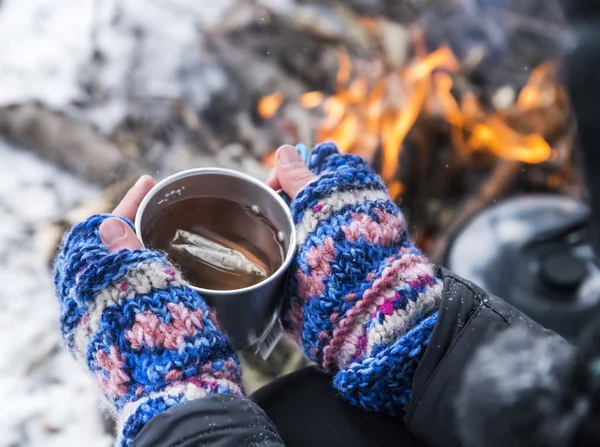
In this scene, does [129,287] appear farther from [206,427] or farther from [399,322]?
[399,322]

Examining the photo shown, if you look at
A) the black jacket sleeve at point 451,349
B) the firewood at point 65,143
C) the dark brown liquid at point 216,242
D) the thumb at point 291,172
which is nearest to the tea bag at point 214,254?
the dark brown liquid at point 216,242

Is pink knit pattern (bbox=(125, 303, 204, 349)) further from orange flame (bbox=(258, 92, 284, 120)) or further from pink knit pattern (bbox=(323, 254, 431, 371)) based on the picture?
orange flame (bbox=(258, 92, 284, 120))

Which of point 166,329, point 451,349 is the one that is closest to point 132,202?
point 166,329

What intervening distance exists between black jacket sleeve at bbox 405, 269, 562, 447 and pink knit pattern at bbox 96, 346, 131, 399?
1.03 ft

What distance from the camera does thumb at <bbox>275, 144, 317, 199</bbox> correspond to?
78 centimetres

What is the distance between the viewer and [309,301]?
733mm

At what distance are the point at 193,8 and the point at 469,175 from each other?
759mm

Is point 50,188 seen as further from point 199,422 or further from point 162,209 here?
point 199,422

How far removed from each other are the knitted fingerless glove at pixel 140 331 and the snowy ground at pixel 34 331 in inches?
14.8

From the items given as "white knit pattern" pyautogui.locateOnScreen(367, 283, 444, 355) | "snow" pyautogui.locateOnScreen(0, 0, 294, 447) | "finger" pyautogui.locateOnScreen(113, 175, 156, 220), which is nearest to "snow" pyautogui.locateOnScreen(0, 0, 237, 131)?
"snow" pyautogui.locateOnScreen(0, 0, 294, 447)

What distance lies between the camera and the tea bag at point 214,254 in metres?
0.70

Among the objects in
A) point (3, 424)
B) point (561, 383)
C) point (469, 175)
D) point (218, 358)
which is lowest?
point (3, 424)

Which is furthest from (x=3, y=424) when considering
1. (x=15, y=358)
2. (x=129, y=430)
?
(x=129, y=430)

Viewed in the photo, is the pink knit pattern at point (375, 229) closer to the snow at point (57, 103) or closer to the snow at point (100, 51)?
the snow at point (57, 103)
